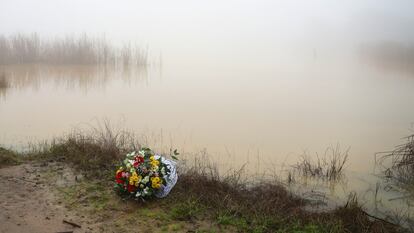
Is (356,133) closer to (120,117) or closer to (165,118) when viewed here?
(165,118)

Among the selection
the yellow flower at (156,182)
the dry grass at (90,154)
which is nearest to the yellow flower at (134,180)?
the yellow flower at (156,182)

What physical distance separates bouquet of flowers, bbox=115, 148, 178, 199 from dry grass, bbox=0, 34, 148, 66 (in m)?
17.4

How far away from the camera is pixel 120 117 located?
33.4 ft

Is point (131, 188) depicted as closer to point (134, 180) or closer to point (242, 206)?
point (134, 180)

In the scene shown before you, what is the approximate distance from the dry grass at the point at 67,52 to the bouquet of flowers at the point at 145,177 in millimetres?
17356

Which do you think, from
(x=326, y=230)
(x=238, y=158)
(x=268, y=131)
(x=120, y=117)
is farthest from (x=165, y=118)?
(x=326, y=230)

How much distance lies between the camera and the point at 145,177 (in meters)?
4.55

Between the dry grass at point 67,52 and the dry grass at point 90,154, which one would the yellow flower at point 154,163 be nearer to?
the dry grass at point 90,154

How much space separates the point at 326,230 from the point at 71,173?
126 inches

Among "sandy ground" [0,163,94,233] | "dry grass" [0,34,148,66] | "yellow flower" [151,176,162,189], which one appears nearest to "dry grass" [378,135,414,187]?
"yellow flower" [151,176,162,189]

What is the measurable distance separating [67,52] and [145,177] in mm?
18191

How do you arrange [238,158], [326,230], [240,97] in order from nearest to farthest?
[326,230] → [238,158] → [240,97]

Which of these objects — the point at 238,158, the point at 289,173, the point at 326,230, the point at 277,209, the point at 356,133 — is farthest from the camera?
the point at 356,133

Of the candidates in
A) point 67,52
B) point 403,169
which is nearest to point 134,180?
point 403,169
